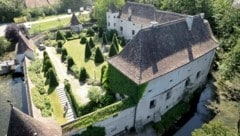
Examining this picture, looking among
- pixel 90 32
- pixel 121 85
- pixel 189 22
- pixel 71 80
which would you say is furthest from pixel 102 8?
pixel 121 85

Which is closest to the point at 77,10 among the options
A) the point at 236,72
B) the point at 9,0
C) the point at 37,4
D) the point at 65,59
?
the point at 37,4

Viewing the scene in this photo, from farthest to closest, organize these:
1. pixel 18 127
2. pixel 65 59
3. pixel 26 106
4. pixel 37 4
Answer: pixel 37 4 < pixel 65 59 < pixel 26 106 < pixel 18 127

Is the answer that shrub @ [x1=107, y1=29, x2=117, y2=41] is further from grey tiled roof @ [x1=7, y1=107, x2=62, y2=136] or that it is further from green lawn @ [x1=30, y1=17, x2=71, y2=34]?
grey tiled roof @ [x1=7, y1=107, x2=62, y2=136]

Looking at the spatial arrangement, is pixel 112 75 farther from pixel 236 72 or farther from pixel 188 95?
pixel 236 72

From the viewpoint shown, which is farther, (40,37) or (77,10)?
(77,10)

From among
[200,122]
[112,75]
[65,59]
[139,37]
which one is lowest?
[200,122]

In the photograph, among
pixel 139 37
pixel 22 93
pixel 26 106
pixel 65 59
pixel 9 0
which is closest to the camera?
pixel 139 37

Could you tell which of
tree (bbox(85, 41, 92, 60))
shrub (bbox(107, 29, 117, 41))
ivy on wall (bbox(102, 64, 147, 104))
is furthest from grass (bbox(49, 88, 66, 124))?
shrub (bbox(107, 29, 117, 41))
